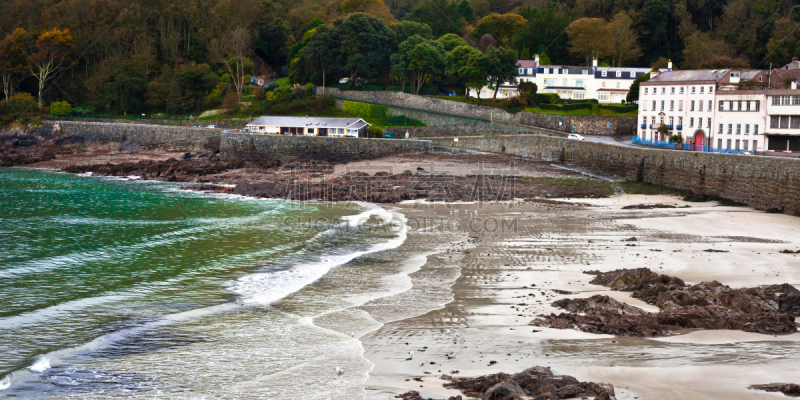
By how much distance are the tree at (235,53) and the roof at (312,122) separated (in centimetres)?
1443

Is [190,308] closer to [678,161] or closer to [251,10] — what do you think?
[678,161]

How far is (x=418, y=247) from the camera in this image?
18.9 m

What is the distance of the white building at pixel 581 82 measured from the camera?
5772cm

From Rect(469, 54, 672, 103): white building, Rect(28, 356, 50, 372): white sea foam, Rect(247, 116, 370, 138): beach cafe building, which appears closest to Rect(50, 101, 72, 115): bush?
Rect(247, 116, 370, 138): beach cafe building

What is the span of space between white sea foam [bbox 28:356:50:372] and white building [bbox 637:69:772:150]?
3580 cm

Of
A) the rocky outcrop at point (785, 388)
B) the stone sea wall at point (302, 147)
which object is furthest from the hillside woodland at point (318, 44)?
the rocky outcrop at point (785, 388)

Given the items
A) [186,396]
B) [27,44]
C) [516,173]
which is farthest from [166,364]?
[27,44]

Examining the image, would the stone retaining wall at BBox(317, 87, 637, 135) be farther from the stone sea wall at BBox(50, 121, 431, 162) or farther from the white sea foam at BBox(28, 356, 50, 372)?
the white sea foam at BBox(28, 356, 50, 372)

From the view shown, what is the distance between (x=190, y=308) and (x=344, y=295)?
10.2 ft

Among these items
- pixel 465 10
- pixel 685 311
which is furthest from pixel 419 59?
pixel 685 311

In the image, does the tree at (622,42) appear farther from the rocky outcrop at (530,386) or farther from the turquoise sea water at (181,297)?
the rocky outcrop at (530,386)

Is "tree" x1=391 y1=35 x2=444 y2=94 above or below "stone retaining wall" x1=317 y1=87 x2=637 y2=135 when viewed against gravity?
above

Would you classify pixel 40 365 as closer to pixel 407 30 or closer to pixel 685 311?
pixel 685 311

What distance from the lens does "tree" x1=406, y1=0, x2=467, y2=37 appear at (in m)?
74.1
